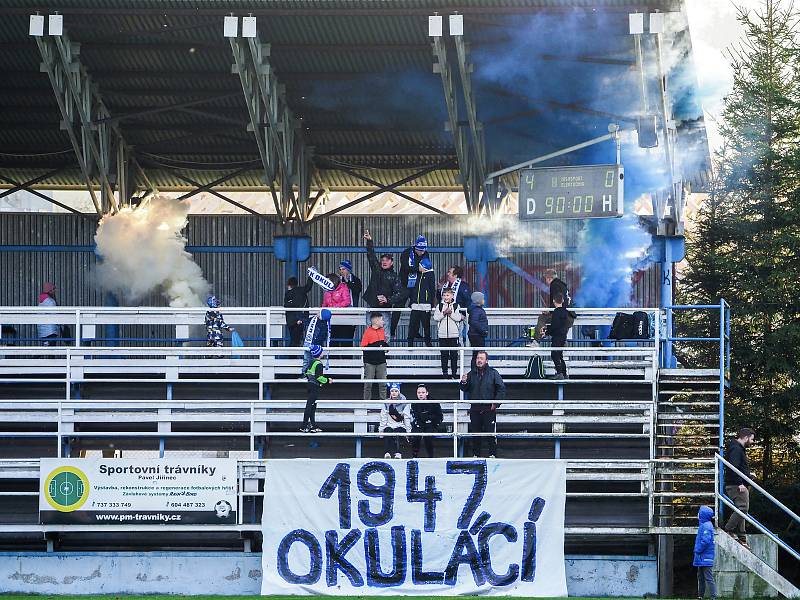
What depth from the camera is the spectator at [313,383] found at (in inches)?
856

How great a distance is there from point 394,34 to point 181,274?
23.8 feet

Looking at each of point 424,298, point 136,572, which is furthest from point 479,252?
point 136,572

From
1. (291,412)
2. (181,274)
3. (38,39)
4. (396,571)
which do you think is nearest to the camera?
(396,571)

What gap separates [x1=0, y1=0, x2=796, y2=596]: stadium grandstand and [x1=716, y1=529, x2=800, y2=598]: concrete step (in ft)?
0.16

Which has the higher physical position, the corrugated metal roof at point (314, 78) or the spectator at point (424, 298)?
the corrugated metal roof at point (314, 78)

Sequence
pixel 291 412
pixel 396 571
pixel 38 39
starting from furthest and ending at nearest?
pixel 38 39 → pixel 291 412 → pixel 396 571

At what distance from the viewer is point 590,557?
21.1 meters

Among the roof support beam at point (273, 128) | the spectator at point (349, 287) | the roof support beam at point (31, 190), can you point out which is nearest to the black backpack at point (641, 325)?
the spectator at point (349, 287)

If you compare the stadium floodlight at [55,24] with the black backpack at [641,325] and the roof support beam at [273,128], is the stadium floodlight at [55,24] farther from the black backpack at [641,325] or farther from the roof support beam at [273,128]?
the black backpack at [641,325]

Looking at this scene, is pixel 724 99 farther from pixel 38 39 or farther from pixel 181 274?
pixel 38 39

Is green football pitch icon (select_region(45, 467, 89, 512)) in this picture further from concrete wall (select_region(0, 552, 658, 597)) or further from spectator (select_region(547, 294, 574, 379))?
spectator (select_region(547, 294, 574, 379))

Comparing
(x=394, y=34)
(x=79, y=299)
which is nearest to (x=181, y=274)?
(x=79, y=299)

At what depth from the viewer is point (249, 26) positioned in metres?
25.3

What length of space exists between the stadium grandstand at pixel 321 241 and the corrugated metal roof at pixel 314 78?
0.20 feet
